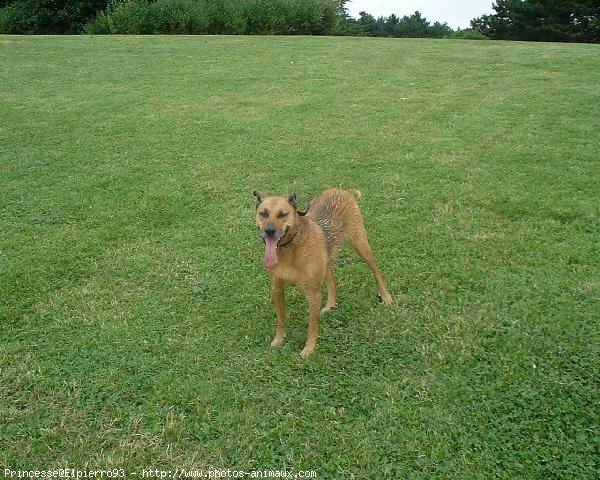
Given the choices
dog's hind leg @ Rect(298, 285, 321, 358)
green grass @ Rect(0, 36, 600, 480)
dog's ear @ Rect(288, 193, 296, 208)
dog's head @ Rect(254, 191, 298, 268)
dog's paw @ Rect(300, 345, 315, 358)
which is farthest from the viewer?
dog's paw @ Rect(300, 345, 315, 358)

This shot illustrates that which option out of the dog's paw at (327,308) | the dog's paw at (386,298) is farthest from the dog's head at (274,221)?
the dog's paw at (386,298)

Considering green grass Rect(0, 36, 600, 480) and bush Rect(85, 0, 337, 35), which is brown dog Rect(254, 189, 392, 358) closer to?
green grass Rect(0, 36, 600, 480)

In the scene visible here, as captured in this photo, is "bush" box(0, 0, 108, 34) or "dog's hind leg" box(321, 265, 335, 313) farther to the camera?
"bush" box(0, 0, 108, 34)

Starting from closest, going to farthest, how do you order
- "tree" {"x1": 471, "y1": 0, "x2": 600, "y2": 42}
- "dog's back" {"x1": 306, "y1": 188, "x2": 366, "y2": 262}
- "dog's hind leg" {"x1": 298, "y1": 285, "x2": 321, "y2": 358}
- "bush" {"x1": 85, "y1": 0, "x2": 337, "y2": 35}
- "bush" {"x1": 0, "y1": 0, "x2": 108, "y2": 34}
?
1. "dog's hind leg" {"x1": 298, "y1": 285, "x2": 321, "y2": 358}
2. "dog's back" {"x1": 306, "y1": 188, "x2": 366, "y2": 262}
3. "bush" {"x1": 85, "y1": 0, "x2": 337, "y2": 35}
4. "bush" {"x1": 0, "y1": 0, "x2": 108, "y2": 34}
5. "tree" {"x1": 471, "y1": 0, "x2": 600, "y2": 42}

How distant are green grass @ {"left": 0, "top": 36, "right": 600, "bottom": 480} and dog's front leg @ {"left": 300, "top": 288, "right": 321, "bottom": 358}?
8 centimetres

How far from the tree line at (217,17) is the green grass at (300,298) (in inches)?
559

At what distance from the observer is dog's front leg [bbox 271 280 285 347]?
340 centimetres

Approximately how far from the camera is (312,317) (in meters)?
3.45

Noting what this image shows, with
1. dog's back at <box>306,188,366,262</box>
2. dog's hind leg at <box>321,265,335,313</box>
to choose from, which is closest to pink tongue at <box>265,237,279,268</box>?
dog's back at <box>306,188,366,262</box>

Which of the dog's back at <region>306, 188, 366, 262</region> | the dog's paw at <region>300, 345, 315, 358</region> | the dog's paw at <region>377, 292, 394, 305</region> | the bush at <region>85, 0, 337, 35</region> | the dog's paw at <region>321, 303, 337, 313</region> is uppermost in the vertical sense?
the bush at <region>85, 0, 337, 35</region>

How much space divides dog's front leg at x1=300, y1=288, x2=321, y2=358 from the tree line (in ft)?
69.1

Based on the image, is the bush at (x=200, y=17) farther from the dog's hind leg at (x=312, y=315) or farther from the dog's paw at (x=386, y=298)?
the dog's hind leg at (x=312, y=315)

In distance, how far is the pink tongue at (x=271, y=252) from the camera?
3.10m

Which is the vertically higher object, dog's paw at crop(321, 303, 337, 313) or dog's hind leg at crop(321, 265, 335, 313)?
dog's hind leg at crop(321, 265, 335, 313)
